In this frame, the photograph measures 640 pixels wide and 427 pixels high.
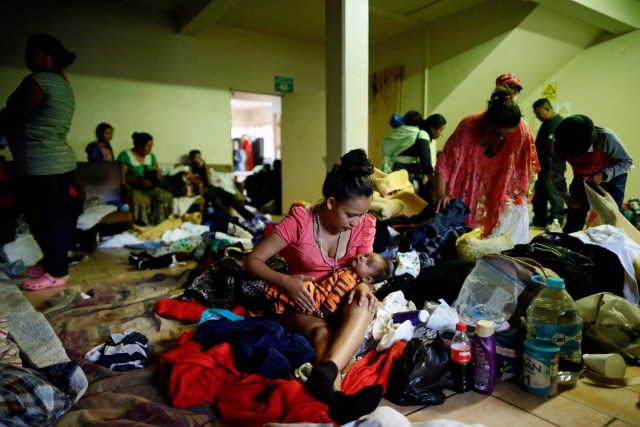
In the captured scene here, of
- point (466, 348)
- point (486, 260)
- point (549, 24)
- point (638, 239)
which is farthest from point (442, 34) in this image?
point (466, 348)

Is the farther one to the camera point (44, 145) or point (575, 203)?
point (575, 203)

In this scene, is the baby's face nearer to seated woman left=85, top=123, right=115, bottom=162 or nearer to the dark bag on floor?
the dark bag on floor

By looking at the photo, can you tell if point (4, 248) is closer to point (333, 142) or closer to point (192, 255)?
point (192, 255)

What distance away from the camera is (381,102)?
713 cm

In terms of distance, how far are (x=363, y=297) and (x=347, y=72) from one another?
1.89 m

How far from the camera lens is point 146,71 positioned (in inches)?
236

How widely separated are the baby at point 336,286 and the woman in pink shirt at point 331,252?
3 centimetres

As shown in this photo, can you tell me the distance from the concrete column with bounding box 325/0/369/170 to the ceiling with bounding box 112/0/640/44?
243 centimetres

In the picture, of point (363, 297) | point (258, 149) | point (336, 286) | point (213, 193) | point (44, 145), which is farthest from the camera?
point (258, 149)

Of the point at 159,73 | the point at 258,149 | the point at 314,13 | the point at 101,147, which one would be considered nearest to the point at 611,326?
the point at 101,147

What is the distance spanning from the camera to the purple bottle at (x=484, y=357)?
150cm

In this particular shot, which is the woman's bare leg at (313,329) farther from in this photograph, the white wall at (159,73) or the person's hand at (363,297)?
the white wall at (159,73)

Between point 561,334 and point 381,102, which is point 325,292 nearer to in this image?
point 561,334

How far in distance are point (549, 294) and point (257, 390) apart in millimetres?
1162
